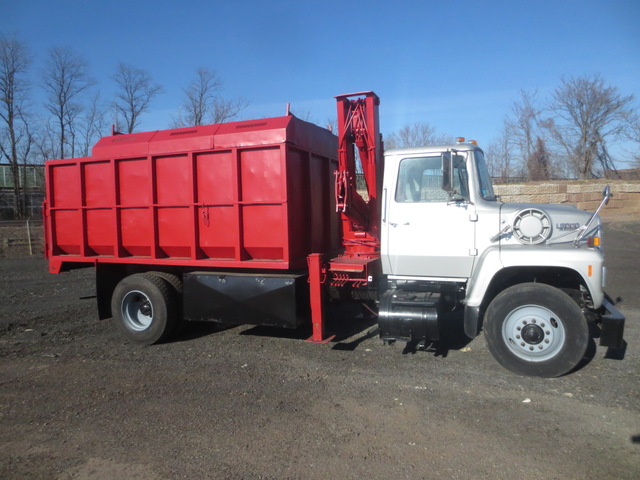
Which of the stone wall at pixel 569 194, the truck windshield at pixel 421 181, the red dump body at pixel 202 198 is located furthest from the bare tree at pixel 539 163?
the truck windshield at pixel 421 181

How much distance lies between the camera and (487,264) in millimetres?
5699

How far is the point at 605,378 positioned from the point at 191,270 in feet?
18.1

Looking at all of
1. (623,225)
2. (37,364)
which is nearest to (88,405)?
(37,364)

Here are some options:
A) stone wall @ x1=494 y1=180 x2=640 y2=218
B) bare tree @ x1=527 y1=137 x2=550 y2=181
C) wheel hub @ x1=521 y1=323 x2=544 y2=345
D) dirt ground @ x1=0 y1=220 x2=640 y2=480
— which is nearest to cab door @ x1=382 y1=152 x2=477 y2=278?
wheel hub @ x1=521 y1=323 x2=544 y2=345

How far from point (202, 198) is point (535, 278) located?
441 centimetres

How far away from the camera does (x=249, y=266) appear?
21.8ft

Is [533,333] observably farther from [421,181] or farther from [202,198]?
[202,198]

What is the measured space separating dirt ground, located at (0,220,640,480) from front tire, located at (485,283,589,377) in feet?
0.59

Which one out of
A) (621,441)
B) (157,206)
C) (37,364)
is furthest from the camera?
(157,206)

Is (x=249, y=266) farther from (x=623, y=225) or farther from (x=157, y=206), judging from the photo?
(x=623, y=225)

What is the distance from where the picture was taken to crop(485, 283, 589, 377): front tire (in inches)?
209

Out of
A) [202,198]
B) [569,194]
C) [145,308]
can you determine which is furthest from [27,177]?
[569,194]

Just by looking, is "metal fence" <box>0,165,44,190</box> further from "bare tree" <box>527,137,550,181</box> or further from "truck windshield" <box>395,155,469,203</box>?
"truck windshield" <box>395,155,469,203</box>

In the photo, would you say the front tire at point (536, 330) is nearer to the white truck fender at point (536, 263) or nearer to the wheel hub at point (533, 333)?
the wheel hub at point (533, 333)
